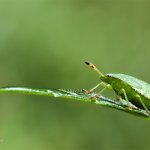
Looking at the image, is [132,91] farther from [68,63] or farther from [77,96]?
[68,63]

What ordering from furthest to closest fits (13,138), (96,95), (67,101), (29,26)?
(29,26)
(67,101)
(13,138)
(96,95)

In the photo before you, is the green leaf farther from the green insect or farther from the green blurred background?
the green blurred background

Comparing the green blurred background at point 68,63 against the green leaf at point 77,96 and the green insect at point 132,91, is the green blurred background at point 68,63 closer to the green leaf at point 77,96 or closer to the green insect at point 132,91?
the green insect at point 132,91

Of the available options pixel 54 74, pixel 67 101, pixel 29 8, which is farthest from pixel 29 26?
pixel 67 101

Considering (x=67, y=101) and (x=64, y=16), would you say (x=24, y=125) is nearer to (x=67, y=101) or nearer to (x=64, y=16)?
(x=67, y=101)

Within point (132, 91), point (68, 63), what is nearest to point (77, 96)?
point (132, 91)

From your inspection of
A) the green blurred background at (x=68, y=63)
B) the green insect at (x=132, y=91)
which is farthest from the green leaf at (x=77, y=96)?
the green blurred background at (x=68, y=63)

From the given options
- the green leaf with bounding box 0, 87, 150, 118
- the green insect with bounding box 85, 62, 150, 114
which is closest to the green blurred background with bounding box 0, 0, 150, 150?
the green insect with bounding box 85, 62, 150, 114

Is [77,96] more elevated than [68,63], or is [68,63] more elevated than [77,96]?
[68,63]
